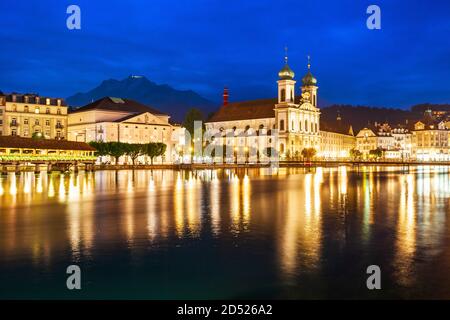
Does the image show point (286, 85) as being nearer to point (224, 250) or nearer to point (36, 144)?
point (36, 144)

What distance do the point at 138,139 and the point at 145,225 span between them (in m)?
92.1

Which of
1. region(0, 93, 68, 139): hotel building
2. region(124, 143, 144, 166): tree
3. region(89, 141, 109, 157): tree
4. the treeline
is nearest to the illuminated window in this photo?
the treeline

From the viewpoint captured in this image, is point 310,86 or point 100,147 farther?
point 310,86

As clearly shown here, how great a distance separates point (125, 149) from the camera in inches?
3605

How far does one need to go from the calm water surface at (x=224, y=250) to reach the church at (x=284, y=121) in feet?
340

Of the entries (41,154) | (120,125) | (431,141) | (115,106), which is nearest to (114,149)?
(120,125)

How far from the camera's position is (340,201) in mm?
28453

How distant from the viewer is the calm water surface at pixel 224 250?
11125 mm

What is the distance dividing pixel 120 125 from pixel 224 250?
9548 cm

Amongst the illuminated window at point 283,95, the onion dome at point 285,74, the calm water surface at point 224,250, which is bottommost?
the calm water surface at point 224,250

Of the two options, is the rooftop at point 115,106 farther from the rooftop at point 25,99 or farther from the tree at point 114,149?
the tree at point 114,149

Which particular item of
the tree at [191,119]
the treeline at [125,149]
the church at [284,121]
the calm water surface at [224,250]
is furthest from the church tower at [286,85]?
the calm water surface at [224,250]

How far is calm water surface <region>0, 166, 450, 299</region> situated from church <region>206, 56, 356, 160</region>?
10364cm
